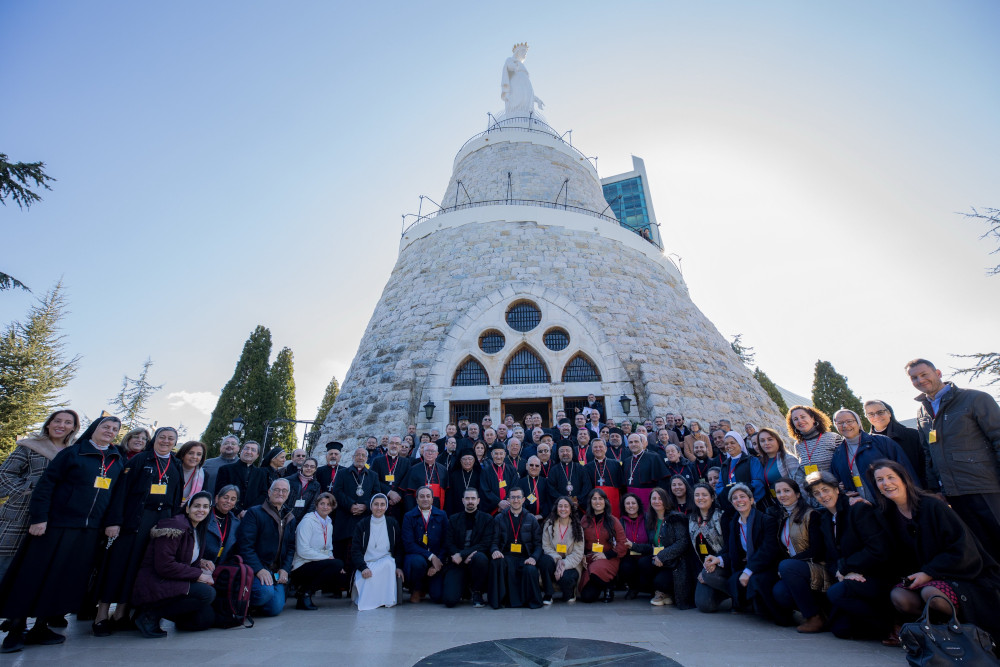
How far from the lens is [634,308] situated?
11.9 meters

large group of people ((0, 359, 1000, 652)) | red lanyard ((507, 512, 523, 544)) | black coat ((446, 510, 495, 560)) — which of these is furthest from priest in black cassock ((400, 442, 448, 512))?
red lanyard ((507, 512, 523, 544))

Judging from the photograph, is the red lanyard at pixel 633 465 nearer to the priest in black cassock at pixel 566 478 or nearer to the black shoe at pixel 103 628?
the priest in black cassock at pixel 566 478

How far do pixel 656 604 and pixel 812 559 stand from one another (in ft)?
5.50

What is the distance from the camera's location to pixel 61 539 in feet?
12.4

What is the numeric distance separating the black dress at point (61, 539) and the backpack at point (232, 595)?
38.0 inches

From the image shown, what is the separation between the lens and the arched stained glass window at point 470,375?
10.8 metres

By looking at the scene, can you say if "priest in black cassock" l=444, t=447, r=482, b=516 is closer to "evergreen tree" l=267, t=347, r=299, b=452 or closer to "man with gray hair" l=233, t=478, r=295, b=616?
"man with gray hair" l=233, t=478, r=295, b=616

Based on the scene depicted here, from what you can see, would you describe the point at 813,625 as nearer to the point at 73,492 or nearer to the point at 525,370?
the point at 73,492

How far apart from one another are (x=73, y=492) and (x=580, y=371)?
347 inches

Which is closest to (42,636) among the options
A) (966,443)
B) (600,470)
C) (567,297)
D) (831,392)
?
(600,470)

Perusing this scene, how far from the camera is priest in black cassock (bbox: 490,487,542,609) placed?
4.94 meters

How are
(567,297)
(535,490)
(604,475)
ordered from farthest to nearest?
(567,297) < (604,475) < (535,490)

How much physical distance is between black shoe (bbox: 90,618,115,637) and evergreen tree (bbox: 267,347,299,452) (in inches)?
768

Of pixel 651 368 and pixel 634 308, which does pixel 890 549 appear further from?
pixel 634 308
